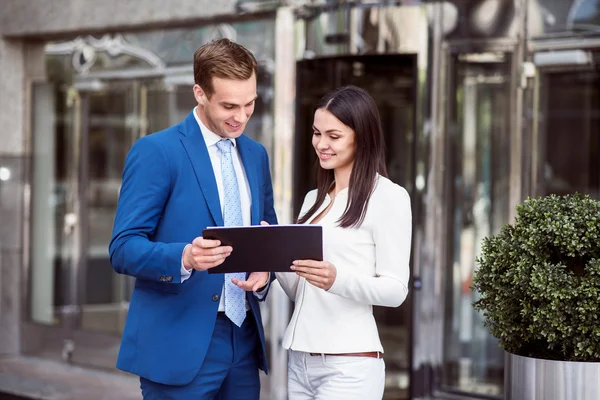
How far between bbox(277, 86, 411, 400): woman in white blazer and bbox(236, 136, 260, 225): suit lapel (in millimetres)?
227

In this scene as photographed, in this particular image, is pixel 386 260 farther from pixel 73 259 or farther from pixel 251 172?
pixel 73 259

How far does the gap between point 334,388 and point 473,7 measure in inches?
134

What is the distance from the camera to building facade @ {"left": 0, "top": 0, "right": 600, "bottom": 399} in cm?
567

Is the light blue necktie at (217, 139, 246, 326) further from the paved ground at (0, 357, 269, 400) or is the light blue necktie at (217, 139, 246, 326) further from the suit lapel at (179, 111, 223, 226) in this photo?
the paved ground at (0, 357, 269, 400)

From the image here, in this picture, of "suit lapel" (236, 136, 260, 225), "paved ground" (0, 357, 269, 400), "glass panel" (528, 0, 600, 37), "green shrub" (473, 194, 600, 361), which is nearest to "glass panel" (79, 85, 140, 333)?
"paved ground" (0, 357, 269, 400)

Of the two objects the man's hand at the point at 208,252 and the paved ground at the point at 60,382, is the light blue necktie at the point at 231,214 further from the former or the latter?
the paved ground at the point at 60,382

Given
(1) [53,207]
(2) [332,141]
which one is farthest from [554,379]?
(1) [53,207]

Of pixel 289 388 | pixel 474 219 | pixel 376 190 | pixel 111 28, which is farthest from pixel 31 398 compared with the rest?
pixel 376 190

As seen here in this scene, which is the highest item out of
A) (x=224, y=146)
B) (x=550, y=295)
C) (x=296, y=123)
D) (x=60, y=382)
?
(x=296, y=123)

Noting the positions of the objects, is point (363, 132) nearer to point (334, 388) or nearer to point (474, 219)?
point (334, 388)

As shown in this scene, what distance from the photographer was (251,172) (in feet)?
10.4

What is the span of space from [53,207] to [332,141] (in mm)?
5614

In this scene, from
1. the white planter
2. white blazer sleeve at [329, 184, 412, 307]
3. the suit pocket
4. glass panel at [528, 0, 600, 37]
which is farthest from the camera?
glass panel at [528, 0, 600, 37]

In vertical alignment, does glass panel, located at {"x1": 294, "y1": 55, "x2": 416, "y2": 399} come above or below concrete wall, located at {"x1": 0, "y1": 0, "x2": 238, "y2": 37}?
below
